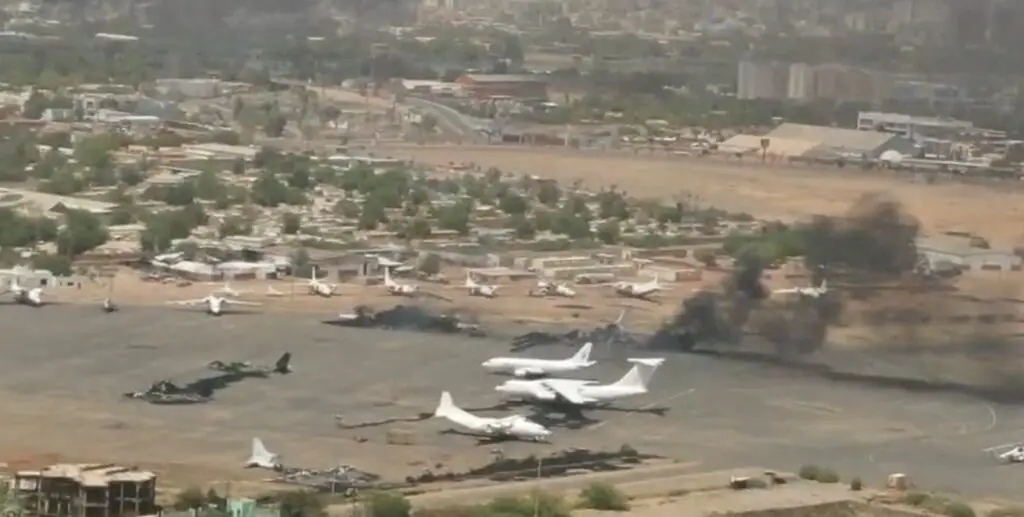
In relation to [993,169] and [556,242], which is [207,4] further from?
[993,169]

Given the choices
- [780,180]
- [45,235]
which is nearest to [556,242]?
[780,180]

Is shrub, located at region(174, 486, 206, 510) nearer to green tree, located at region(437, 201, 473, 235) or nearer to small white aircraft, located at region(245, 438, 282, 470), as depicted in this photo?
small white aircraft, located at region(245, 438, 282, 470)

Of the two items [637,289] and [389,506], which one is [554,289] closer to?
[637,289]

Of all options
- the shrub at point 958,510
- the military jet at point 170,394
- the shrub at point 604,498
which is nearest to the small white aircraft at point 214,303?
the military jet at point 170,394

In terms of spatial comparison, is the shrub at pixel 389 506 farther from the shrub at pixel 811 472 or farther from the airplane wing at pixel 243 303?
the shrub at pixel 811 472

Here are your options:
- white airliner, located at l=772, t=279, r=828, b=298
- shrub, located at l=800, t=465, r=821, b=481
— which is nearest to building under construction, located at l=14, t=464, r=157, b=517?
shrub, located at l=800, t=465, r=821, b=481

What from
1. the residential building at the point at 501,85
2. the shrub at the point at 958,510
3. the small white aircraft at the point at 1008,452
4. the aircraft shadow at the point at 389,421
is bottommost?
the shrub at the point at 958,510

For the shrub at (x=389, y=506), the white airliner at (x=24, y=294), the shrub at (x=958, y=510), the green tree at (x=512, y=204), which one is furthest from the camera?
the green tree at (x=512, y=204)
